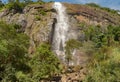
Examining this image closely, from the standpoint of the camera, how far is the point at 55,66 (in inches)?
1895

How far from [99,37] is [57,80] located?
16706mm

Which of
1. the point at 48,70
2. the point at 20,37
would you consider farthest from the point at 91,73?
the point at 48,70

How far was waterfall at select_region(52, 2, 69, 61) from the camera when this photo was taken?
65125 millimetres

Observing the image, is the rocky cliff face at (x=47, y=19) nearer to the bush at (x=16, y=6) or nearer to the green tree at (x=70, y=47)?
the bush at (x=16, y=6)

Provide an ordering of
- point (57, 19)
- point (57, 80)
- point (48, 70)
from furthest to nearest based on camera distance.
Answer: point (57, 19), point (57, 80), point (48, 70)

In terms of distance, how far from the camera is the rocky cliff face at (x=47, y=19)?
6569cm

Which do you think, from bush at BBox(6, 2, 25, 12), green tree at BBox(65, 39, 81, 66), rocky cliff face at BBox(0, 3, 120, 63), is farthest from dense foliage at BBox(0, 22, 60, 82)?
bush at BBox(6, 2, 25, 12)

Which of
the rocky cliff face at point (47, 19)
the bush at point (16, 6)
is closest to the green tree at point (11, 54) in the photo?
the rocky cliff face at point (47, 19)

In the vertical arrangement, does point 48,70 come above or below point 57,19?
below

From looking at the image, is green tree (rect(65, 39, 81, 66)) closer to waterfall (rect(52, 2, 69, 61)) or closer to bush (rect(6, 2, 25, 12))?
waterfall (rect(52, 2, 69, 61))

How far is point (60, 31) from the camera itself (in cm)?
6950

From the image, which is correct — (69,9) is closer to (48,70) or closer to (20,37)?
(48,70)

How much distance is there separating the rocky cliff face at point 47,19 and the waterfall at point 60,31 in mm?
959

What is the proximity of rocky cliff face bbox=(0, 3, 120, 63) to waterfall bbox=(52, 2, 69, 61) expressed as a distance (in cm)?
96
